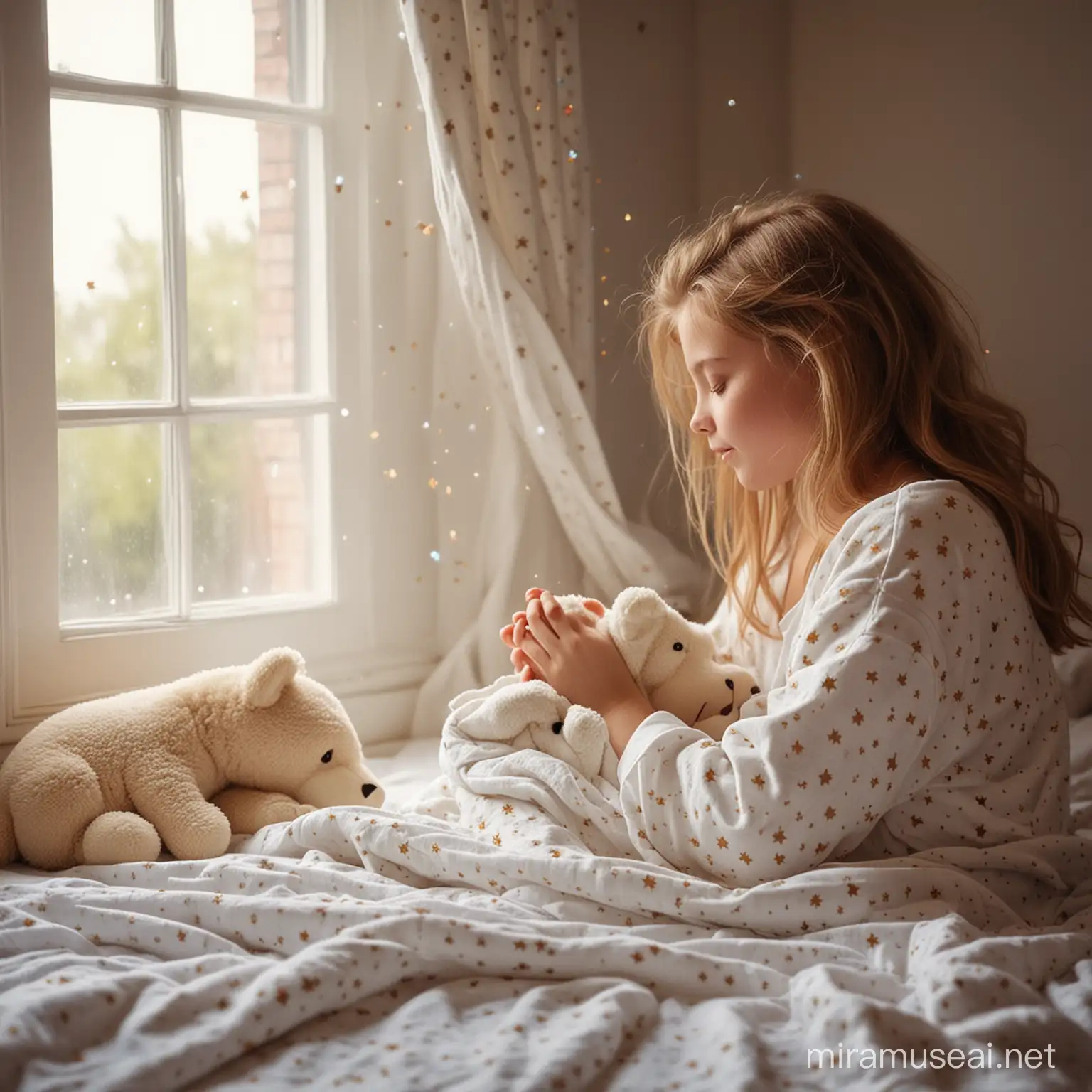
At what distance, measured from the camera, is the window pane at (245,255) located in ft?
6.08

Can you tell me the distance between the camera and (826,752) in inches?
44.2

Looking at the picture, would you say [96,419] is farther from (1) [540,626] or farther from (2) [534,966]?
(2) [534,966]

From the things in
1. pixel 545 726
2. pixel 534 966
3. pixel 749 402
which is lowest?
pixel 534 966

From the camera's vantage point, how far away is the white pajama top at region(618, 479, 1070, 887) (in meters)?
1.13

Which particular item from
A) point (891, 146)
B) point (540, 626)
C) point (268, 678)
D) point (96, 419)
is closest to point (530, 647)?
point (540, 626)

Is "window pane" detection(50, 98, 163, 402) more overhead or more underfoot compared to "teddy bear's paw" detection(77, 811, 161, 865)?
more overhead

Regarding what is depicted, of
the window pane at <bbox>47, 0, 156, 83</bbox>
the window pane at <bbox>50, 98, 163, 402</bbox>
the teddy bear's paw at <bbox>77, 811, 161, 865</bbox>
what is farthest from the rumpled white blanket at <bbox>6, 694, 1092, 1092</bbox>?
the window pane at <bbox>47, 0, 156, 83</bbox>

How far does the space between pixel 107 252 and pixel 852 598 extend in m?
1.22

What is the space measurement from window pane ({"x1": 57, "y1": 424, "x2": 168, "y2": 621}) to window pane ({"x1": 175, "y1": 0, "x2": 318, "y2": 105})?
55 centimetres

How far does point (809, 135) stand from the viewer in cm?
229

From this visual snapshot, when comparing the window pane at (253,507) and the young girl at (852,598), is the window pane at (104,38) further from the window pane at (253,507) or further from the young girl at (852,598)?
the young girl at (852,598)

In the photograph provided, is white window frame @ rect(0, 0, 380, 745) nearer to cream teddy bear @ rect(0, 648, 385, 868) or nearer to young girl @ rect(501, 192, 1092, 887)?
cream teddy bear @ rect(0, 648, 385, 868)

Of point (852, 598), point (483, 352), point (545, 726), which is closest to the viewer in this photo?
point (852, 598)

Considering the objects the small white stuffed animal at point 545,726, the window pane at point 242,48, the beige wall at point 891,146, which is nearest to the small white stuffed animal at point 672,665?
the small white stuffed animal at point 545,726
